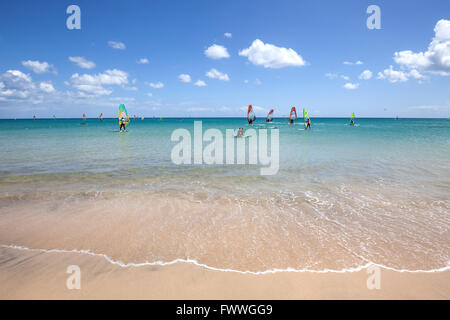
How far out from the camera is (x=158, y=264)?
12.4ft

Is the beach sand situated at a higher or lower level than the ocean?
lower

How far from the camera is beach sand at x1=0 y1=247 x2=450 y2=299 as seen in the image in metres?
3.12

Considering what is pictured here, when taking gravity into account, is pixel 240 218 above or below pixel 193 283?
above

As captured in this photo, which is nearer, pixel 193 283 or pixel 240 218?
pixel 193 283

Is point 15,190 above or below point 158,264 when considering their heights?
above

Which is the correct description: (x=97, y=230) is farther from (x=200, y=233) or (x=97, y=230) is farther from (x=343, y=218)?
(x=343, y=218)

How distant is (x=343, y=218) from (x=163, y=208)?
16.0 ft

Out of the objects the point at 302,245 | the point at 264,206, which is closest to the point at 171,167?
the point at 264,206

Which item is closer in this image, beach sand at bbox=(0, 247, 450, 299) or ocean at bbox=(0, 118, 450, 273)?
beach sand at bbox=(0, 247, 450, 299)

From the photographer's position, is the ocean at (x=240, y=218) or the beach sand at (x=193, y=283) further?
the ocean at (x=240, y=218)

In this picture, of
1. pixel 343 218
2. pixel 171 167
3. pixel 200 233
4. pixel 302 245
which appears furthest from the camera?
pixel 171 167

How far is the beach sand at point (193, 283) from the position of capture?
3.12 m

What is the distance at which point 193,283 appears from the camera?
3.34 metres
